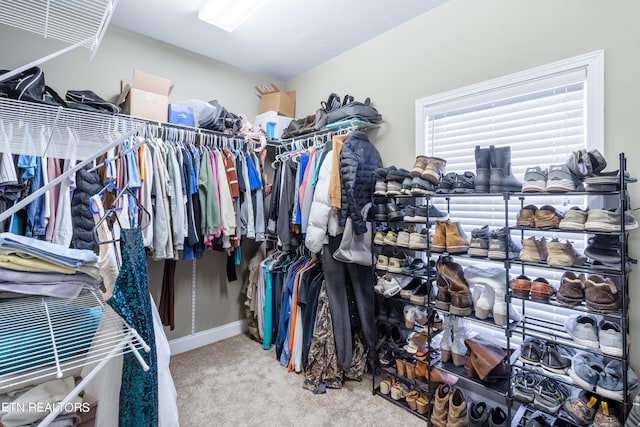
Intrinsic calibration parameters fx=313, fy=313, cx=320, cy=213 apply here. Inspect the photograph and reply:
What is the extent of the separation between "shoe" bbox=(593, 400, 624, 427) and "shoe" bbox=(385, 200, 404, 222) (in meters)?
1.24

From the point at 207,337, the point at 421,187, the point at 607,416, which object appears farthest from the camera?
the point at 207,337

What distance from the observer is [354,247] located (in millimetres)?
2176

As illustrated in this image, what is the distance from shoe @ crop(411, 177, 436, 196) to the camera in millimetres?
1855

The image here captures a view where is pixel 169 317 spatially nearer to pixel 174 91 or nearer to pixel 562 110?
pixel 174 91

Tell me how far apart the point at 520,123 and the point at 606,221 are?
822 mm

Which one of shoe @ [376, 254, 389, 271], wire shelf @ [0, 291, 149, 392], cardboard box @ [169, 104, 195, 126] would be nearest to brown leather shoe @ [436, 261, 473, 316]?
shoe @ [376, 254, 389, 271]

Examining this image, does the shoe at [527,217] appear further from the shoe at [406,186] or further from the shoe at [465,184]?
the shoe at [406,186]

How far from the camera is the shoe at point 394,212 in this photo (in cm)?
202

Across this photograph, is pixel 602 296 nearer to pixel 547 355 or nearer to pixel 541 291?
pixel 541 291

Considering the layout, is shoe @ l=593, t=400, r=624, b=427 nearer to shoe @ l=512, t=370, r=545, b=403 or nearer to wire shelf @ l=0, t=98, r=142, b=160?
shoe @ l=512, t=370, r=545, b=403

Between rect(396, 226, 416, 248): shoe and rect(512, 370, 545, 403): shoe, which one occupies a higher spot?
rect(396, 226, 416, 248): shoe

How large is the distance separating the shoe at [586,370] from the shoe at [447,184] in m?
0.97

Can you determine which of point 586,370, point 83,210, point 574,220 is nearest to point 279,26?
point 83,210

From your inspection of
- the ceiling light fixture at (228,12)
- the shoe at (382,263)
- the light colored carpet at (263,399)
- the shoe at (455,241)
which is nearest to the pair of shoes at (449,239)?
the shoe at (455,241)
